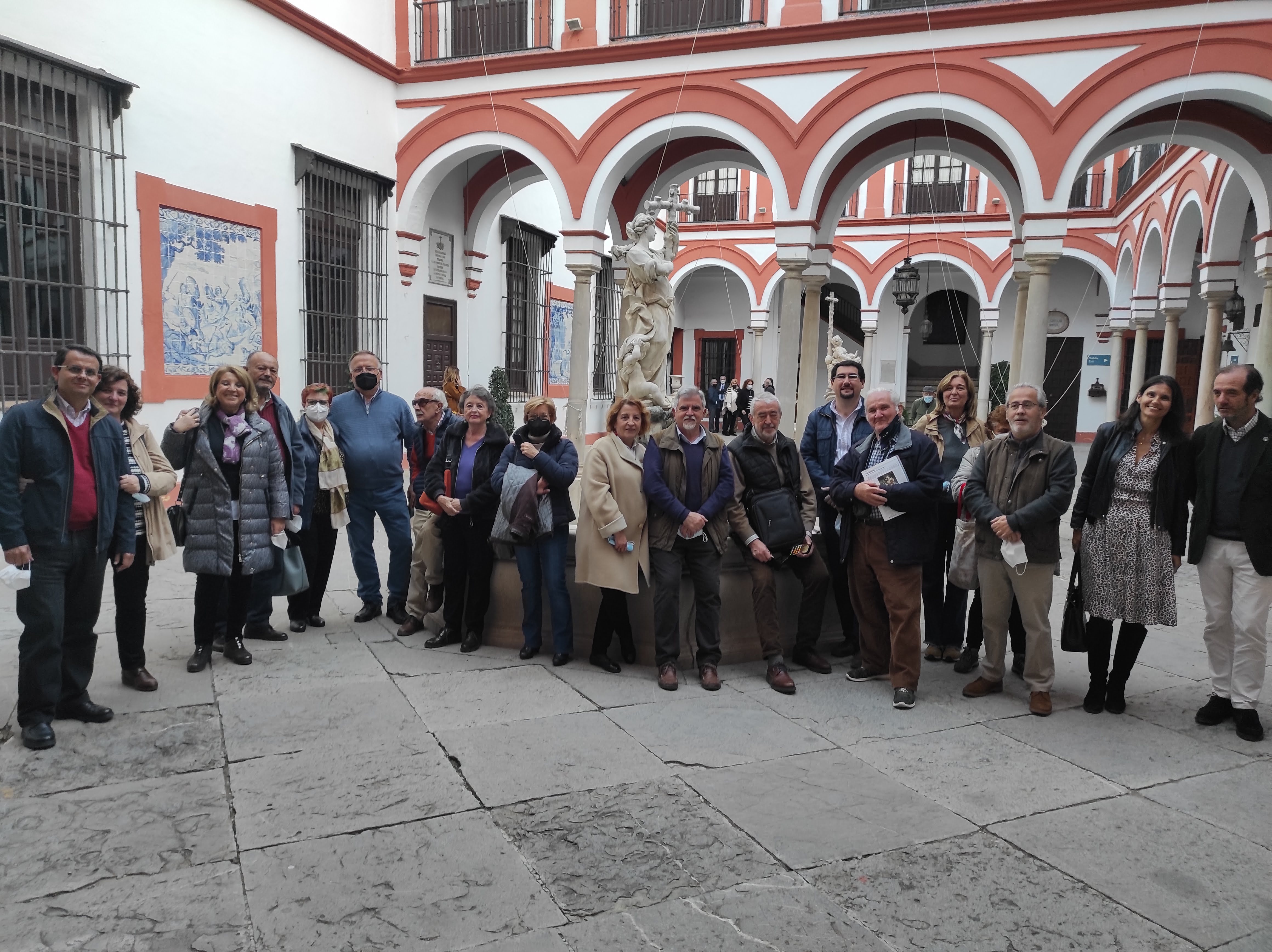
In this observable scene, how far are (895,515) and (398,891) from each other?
2.66 metres

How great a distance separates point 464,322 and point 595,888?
11.7 meters

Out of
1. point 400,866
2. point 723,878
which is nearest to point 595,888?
point 723,878

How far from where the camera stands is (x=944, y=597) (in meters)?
4.93

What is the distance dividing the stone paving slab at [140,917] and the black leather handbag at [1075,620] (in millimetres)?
3517

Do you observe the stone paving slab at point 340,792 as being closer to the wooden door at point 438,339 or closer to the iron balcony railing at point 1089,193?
the wooden door at point 438,339

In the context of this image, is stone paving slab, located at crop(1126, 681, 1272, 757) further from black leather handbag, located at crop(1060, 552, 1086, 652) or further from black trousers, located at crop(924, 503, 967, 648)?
black trousers, located at crop(924, 503, 967, 648)

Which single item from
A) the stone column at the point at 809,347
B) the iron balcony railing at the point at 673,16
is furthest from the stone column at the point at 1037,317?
the iron balcony railing at the point at 673,16

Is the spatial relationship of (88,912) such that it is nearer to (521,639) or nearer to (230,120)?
(521,639)

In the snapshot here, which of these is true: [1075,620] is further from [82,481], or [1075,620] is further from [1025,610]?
[82,481]

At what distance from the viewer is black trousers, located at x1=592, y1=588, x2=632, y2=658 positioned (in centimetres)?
448

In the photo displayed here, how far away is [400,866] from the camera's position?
2.65 metres

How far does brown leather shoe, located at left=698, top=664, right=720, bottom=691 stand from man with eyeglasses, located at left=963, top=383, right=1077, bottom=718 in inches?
51.7

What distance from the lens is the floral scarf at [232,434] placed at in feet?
14.2

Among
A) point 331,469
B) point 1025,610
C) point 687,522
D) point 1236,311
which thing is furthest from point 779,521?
point 1236,311
